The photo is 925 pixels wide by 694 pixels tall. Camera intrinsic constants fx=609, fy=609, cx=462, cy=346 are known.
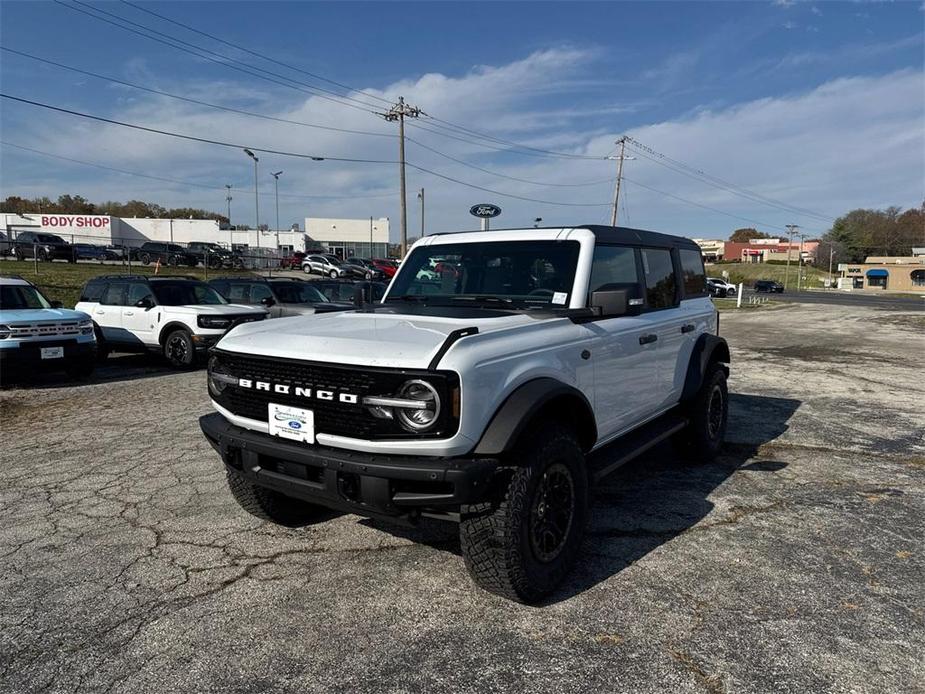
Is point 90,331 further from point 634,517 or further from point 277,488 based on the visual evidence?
point 634,517

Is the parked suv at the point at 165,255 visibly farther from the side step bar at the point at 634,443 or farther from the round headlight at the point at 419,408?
the round headlight at the point at 419,408

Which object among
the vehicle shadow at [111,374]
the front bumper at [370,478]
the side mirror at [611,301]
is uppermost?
the side mirror at [611,301]

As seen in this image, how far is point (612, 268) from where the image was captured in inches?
167

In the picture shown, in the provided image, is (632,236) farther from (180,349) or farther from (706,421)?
(180,349)

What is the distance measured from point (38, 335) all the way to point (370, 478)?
8.29 metres

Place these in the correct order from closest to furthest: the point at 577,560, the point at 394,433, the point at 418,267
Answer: the point at 394,433 → the point at 577,560 → the point at 418,267

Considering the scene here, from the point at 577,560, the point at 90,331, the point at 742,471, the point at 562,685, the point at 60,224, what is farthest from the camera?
the point at 60,224

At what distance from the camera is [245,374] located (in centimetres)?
334

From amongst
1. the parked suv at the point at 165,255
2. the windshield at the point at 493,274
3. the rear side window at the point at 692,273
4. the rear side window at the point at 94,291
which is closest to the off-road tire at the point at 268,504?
the windshield at the point at 493,274

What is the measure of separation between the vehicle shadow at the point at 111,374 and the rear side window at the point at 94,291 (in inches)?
48.1

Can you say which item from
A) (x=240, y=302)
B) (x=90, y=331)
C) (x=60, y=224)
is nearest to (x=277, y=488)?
(x=90, y=331)

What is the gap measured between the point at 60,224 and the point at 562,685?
81349mm

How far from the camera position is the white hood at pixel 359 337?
111 inches

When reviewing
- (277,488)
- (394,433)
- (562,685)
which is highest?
(394,433)
